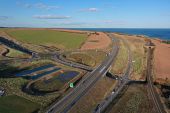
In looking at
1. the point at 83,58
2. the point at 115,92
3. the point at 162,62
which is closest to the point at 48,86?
the point at 115,92

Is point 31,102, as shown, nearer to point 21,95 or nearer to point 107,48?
point 21,95

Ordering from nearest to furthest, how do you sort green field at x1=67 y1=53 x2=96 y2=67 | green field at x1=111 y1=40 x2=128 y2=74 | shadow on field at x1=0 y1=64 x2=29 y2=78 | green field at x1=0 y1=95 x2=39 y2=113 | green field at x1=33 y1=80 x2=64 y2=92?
green field at x1=0 y1=95 x2=39 y2=113 < green field at x1=33 y1=80 x2=64 y2=92 < shadow on field at x1=0 y1=64 x2=29 y2=78 < green field at x1=111 y1=40 x2=128 y2=74 < green field at x1=67 y1=53 x2=96 y2=67

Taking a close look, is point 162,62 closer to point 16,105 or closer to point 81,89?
point 81,89

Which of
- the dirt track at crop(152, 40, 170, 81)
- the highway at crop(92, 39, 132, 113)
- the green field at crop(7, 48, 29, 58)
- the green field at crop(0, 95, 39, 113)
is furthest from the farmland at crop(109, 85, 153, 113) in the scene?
the green field at crop(7, 48, 29, 58)

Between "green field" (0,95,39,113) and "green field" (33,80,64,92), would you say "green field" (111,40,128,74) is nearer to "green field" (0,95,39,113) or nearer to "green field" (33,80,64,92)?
"green field" (33,80,64,92)

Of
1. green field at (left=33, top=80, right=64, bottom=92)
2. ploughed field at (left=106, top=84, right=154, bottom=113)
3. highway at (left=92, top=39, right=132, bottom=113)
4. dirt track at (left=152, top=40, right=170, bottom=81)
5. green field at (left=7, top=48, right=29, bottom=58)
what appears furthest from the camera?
green field at (left=7, top=48, right=29, bottom=58)
